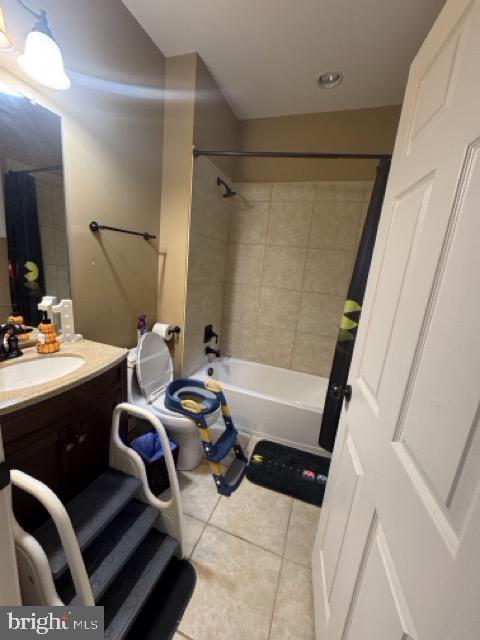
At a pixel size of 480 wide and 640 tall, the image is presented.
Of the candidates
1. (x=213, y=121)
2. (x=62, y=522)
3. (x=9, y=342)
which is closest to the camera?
(x=62, y=522)

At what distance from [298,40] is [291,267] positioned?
146 centimetres

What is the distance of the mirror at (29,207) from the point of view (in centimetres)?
105

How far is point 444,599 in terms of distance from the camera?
15.0 inches

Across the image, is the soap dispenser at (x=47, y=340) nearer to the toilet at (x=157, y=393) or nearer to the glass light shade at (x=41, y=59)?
the toilet at (x=157, y=393)

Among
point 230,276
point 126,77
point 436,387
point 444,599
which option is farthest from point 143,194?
point 444,599

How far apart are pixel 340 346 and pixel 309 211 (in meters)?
1.32

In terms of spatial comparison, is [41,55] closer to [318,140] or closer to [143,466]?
[143,466]

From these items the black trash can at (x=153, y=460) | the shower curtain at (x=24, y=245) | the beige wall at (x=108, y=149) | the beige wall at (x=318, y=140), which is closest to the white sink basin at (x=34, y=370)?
the shower curtain at (x=24, y=245)

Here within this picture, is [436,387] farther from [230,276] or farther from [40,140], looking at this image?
[230,276]

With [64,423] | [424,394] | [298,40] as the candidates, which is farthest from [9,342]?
[298,40]

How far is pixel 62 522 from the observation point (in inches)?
28.5

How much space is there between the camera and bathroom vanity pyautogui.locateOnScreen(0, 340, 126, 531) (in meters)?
0.79

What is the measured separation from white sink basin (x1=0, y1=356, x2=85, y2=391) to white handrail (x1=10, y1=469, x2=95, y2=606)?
0.36m

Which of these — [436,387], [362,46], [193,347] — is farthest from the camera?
[193,347]
